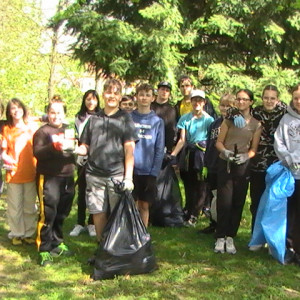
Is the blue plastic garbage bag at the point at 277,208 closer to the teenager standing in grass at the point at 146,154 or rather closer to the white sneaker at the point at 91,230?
the teenager standing in grass at the point at 146,154

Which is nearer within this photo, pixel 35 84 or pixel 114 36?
pixel 114 36

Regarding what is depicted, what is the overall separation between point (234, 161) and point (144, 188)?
3.14ft

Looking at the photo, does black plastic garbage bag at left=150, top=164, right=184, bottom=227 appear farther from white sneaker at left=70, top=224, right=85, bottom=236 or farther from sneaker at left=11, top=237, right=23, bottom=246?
sneaker at left=11, top=237, right=23, bottom=246

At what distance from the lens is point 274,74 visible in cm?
968

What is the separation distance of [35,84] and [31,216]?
13.2 meters

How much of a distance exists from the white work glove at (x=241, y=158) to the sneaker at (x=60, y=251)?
1.95 meters

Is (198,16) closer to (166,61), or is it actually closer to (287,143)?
(166,61)

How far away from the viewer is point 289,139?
4551mm

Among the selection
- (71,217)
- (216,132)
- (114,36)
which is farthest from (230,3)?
(71,217)

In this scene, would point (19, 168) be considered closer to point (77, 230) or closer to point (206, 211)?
point (77, 230)

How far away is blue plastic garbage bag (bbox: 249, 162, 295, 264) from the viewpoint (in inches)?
179

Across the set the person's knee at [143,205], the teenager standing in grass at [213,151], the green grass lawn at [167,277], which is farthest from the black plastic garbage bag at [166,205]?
the person's knee at [143,205]

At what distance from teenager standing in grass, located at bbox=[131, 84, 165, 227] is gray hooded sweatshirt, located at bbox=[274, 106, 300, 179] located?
119cm

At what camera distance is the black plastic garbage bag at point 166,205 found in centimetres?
602
